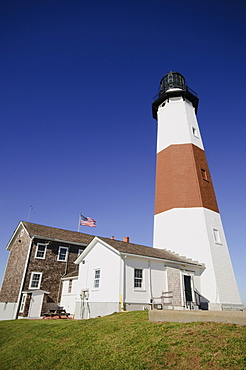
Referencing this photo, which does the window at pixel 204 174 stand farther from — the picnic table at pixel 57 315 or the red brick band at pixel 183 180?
the picnic table at pixel 57 315

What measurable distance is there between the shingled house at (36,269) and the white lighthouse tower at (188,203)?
8.89 metres

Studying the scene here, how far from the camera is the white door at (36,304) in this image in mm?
19359

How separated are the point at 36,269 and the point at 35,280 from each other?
895 millimetres

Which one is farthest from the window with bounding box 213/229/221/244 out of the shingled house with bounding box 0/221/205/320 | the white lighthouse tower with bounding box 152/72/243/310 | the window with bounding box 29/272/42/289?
the window with bounding box 29/272/42/289

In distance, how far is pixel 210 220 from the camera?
20.3 metres

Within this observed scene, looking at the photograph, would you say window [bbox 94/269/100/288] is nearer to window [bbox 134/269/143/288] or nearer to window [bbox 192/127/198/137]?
window [bbox 134/269/143/288]

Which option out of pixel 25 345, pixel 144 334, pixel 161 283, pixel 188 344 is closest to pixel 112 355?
pixel 144 334

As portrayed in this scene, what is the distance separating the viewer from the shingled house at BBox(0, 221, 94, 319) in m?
20.0

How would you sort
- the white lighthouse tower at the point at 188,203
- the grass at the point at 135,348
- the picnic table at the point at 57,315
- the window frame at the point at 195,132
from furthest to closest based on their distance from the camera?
the window frame at the point at 195,132, the white lighthouse tower at the point at 188,203, the picnic table at the point at 57,315, the grass at the point at 135,348

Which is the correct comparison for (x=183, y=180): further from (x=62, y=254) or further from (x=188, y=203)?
(x=62, y=254)

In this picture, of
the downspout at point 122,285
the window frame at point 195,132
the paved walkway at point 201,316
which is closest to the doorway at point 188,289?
the downspout at point 122,285

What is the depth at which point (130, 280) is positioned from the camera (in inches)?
602

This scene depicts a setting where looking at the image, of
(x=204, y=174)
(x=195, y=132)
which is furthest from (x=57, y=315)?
(x=195, y=132)

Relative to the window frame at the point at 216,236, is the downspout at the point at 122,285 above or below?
below
